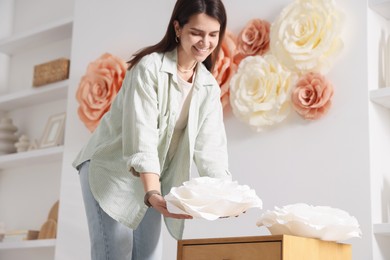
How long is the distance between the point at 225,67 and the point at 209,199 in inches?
43.5

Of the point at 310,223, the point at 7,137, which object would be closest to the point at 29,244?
the point at 7,137

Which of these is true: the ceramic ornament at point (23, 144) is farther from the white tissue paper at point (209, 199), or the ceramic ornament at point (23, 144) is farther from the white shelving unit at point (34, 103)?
the white tissue paper at point (209, 199)

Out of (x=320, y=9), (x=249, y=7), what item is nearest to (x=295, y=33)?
(x=320, y=9)

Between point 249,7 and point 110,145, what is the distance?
1.08 meters

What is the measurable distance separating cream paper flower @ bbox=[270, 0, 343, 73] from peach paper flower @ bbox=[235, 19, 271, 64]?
9 centimetres

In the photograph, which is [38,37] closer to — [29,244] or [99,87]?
[99,87]

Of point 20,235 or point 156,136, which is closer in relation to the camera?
point 156,136

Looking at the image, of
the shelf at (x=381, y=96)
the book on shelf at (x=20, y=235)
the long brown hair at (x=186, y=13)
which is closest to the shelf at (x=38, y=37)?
the book on shelf at (x=20, y=235)

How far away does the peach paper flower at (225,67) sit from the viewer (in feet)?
9.39

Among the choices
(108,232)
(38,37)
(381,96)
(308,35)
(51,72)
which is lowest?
(108,232)

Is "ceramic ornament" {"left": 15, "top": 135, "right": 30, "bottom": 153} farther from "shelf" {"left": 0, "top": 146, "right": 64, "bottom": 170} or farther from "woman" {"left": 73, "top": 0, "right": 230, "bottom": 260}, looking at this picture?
"woman" {"left": 73, "top": 0, "right": 230, "bottom": 260}

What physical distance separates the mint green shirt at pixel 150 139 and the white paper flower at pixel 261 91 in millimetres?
501

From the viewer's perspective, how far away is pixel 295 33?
264 centimetres

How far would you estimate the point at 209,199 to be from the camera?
1.84m
